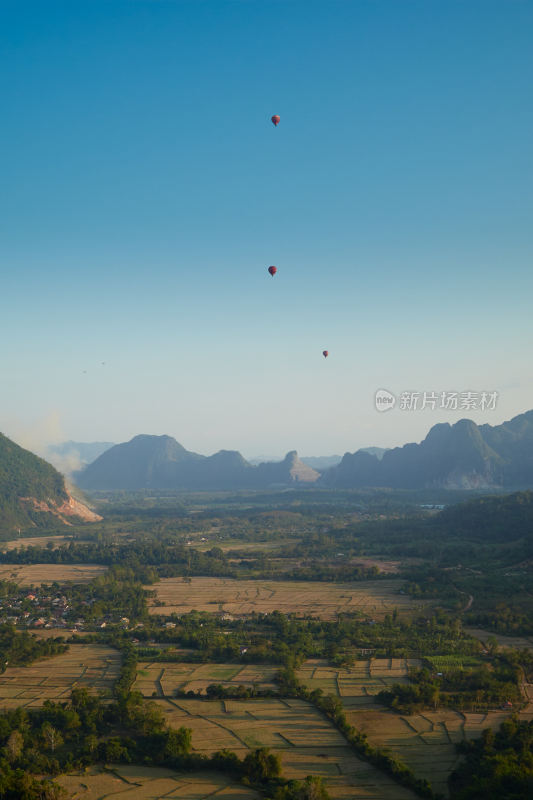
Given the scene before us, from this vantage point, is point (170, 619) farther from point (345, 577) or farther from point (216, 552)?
point (216, 552)

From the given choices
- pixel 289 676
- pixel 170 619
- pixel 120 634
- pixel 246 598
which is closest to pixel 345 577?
pixel 246 598

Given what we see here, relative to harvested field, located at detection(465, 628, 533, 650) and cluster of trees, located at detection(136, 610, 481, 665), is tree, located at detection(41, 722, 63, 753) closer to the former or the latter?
cluster of trees, located at detection(136, 610, 481, 665)

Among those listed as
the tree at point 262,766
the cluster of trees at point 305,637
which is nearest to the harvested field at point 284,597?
the cluster of trees at point 305,637

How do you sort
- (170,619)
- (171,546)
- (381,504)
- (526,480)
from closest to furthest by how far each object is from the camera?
(170,619) → (171,546) → (381,504) → (526,480)

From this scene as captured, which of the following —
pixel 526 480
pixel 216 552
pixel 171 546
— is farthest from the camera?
pixel 526 480

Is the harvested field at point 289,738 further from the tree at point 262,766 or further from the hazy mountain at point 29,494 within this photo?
the hazy mountain at point 29,494

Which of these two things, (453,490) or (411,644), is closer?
(411,644)

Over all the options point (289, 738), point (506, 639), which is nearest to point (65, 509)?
point (506, 639)

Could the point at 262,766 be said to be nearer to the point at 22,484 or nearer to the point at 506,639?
the point at 506,639
